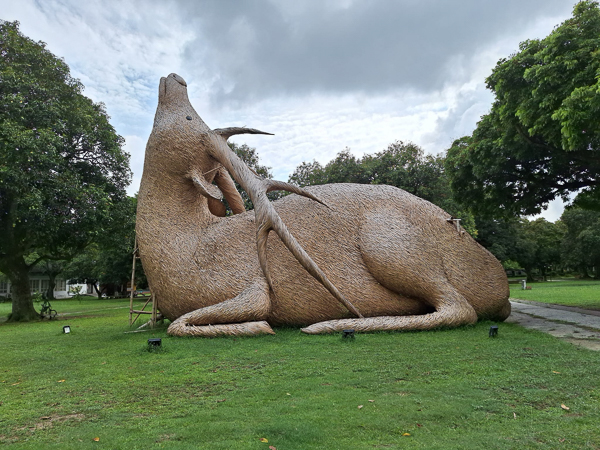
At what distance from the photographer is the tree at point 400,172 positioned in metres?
21.0

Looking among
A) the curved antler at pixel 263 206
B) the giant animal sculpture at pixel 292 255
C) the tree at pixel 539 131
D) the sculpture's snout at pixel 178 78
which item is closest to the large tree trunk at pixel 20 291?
the giant animal sculpture at pixel 292 255

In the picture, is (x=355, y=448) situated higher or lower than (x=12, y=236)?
lower

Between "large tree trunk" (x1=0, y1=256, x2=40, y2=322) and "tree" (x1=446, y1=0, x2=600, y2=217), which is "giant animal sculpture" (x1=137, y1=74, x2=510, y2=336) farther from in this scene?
"large tree trunk" (x1=0, y1=256, x2=40, y2=322)

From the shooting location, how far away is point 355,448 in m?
2.61

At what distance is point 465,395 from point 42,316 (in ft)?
51.6

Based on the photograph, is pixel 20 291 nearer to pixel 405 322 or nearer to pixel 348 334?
pixel 348 334

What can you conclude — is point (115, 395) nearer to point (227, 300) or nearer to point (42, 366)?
point (42, 366)

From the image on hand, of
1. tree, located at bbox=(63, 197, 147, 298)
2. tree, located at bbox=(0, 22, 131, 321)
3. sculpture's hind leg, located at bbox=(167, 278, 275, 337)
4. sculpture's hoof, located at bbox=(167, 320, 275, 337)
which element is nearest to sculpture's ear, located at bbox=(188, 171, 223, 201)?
sculpture's hind leg, located at bbox=(167, 278, 275, 337)

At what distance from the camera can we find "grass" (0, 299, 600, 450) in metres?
2.80

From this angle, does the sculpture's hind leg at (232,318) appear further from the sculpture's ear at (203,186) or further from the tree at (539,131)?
the tree at (539,131)

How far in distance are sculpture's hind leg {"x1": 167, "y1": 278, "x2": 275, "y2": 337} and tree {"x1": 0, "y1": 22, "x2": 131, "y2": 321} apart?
23.5 ft

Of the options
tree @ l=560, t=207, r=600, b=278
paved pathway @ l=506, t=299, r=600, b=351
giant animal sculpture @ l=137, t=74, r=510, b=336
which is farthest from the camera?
tree @ l=560, t=207, r=600, b=278

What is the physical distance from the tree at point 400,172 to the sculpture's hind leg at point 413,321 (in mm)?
14044

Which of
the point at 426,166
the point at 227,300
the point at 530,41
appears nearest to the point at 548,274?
the point at 426,166
